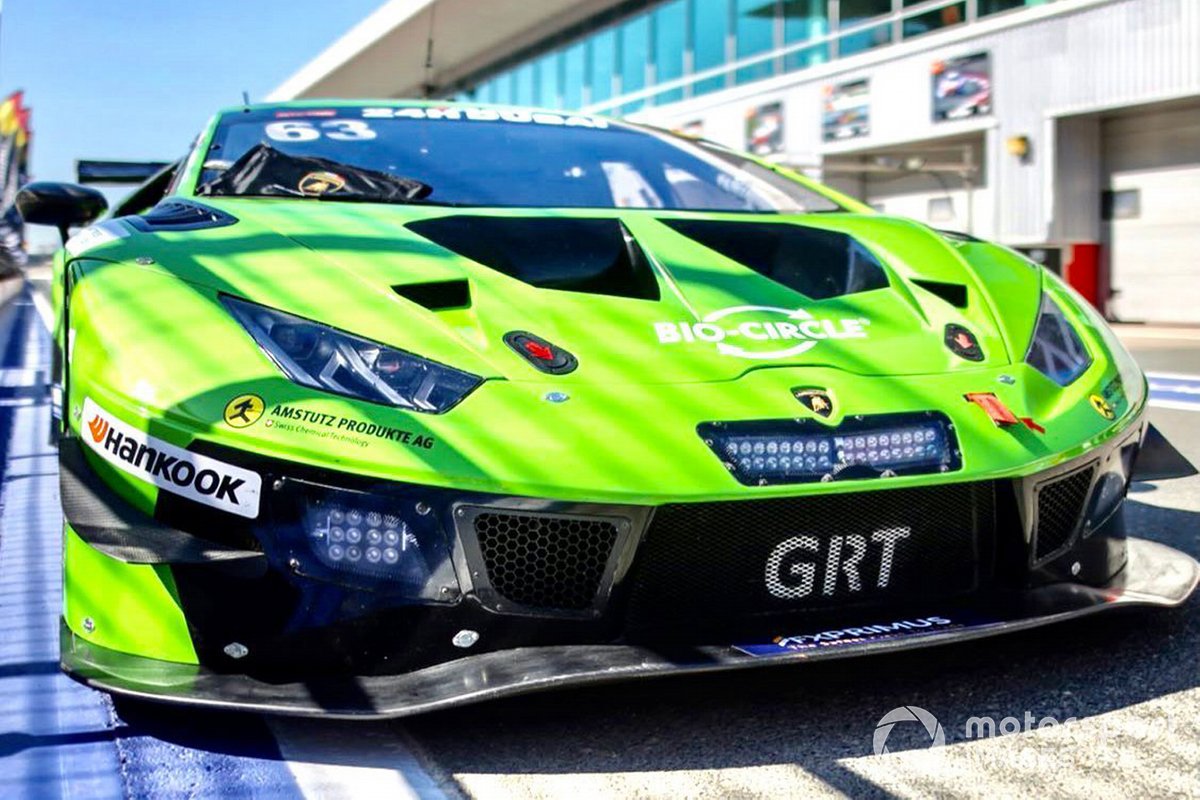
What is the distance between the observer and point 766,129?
19.6m

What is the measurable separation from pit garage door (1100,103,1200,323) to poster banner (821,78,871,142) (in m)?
3.54

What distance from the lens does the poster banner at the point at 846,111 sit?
17.7 metres

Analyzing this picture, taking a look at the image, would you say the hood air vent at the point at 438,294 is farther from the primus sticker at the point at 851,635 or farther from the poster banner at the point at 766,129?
the poster banner at the point at 766,129

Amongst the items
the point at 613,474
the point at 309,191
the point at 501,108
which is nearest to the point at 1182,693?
the point at 613,474

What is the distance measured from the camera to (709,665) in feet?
6.14

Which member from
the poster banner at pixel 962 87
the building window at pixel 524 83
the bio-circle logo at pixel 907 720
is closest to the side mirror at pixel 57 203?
the bio-circle logo at pixel 907 720

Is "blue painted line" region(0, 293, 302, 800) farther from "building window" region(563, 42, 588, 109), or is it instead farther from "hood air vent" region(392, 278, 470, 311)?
"building window" region(563, 42, 588, 109)

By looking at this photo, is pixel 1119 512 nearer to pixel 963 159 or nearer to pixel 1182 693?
pixel 1182 693

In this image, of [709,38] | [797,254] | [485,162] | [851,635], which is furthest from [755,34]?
[851,635]

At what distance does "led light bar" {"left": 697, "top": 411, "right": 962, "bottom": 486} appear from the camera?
1956 mm

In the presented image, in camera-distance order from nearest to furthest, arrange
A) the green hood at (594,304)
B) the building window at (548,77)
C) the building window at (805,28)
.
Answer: the green hood at (594,304), the building window at (805,28), the building window at (548,77)

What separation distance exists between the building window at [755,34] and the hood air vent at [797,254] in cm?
1730

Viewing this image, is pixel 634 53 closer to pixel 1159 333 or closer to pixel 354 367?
pixel 1159 333

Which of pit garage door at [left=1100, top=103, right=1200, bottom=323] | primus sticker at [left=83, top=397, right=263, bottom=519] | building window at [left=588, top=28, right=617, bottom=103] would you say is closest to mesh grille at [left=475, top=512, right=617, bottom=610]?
primus sticker at [left=83, top=397, right=263, bottom=519]
